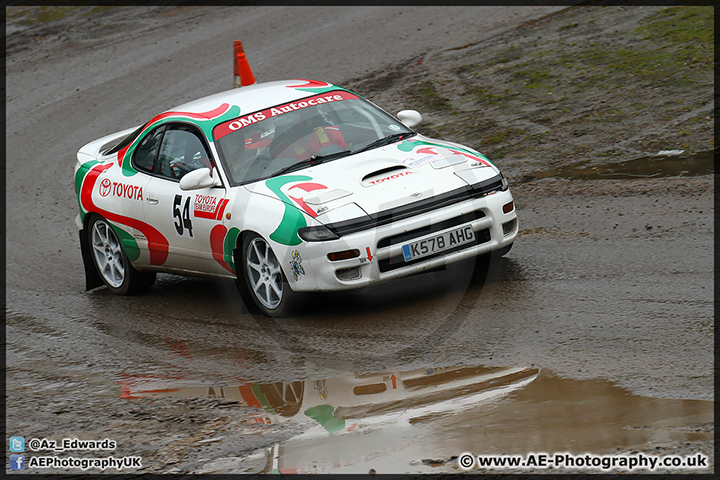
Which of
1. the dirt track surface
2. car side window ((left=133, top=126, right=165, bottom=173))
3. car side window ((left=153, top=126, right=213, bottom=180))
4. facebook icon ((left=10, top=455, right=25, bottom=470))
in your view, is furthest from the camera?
car side window ((left=133, top=126, right=165, bottom=173))

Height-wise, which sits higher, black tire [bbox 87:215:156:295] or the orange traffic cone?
the orange traffic cone

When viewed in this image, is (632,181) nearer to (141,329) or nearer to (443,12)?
(141,329)

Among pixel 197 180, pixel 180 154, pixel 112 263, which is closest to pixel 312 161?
pixel 197 180

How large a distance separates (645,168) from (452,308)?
3.72m

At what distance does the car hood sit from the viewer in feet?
21.3

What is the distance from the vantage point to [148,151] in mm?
8172

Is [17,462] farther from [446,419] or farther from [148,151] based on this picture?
[148,151]

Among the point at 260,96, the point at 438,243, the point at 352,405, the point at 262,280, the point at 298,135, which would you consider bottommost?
the point at 262,280

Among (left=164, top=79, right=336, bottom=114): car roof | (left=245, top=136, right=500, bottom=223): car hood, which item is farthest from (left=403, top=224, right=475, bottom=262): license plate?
(left=164, top=79, right=336, bottom=114): car roof

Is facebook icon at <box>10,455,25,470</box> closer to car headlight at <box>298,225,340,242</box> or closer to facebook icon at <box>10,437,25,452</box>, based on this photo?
facebook icon at <box>10,437,25,452</box>

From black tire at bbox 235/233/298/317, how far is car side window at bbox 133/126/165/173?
1.58 meters

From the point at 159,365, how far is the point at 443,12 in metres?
12.7

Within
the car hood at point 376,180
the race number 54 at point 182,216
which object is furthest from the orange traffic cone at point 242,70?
the car hood at point 376,180
